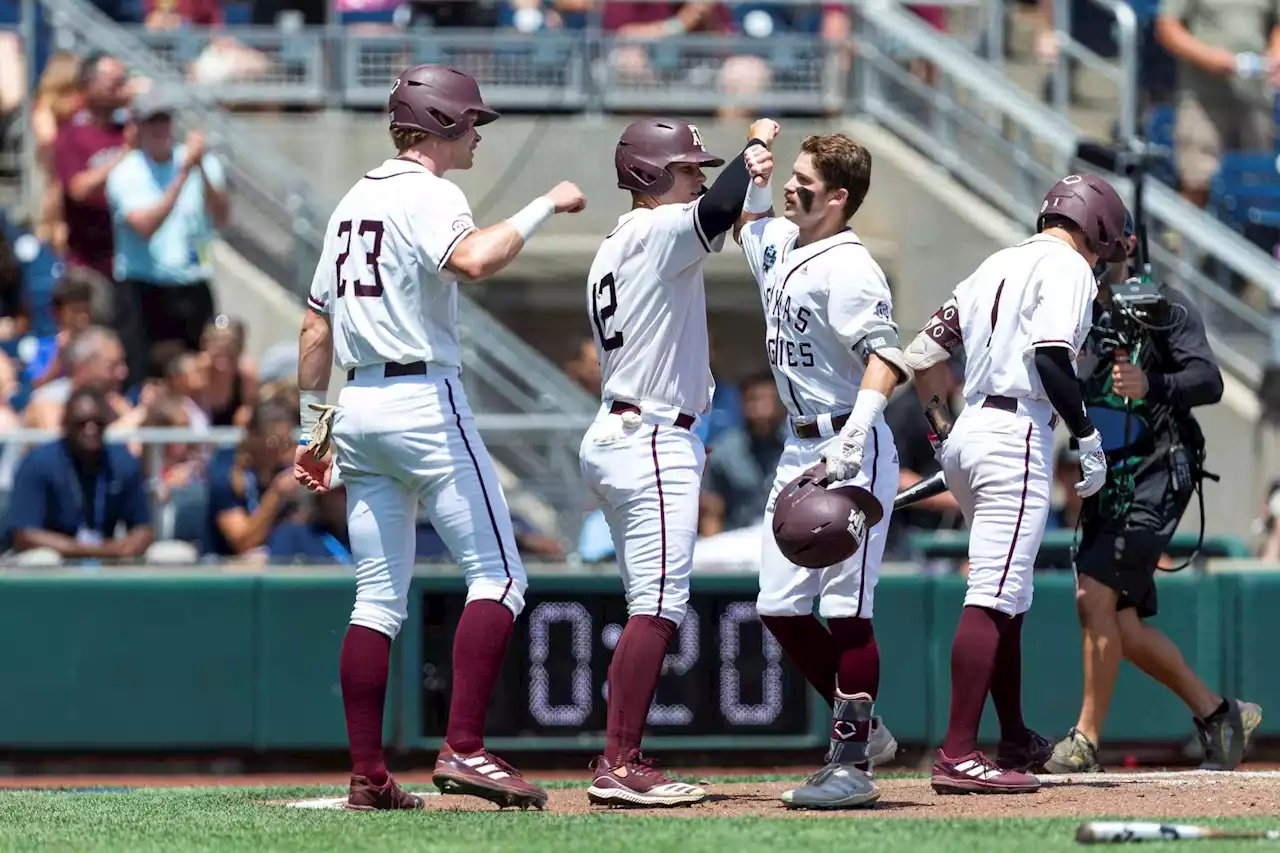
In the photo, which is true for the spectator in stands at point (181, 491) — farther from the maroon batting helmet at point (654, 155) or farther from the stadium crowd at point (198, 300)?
the maroon batting helmet at point (654, 155)

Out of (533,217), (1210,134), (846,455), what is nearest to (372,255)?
(533,217)

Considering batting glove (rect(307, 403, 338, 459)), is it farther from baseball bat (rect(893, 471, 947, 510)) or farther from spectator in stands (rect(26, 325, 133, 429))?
spectator in stands (rect(26, 325, 133, 429))

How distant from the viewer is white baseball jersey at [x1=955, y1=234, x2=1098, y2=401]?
694 centimetres

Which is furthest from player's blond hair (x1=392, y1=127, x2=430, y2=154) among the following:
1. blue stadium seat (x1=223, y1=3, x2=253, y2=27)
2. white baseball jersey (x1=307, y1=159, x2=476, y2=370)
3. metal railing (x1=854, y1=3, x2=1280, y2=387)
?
blue stadium seat (x1=223, y1=3, x2=253, y2=27)

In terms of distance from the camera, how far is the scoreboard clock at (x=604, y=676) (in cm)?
1054

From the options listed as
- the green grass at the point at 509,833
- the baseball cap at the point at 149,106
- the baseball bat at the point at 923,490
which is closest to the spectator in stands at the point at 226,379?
the baseball cap at the point at 149,106

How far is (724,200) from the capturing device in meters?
6.64

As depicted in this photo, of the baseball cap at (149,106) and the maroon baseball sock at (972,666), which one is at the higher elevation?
the baseball cap at (149,106)

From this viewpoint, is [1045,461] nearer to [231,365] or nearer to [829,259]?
[829,259]

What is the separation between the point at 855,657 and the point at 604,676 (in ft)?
12.3

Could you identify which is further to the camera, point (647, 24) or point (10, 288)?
point (647, 24)

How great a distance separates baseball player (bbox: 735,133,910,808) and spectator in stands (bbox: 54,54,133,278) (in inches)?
251

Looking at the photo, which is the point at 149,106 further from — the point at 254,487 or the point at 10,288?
the point at 254,487

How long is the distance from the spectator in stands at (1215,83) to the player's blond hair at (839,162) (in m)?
7.30
